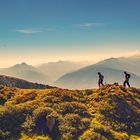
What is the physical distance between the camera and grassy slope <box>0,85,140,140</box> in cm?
4922

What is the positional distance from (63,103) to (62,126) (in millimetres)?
7142

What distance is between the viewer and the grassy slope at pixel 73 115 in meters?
49.2

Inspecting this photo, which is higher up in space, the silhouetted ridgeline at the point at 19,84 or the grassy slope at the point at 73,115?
the silhouetted ridgeline at the point at 19,84

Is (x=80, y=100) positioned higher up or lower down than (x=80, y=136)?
higher up

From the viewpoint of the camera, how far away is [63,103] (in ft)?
185

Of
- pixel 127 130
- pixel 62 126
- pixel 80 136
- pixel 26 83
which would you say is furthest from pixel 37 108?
pixel 26 83

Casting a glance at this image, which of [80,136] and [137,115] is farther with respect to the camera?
[137,115]

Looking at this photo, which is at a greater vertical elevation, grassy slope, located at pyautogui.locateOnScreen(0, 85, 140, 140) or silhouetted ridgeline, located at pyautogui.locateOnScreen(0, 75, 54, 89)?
silhouetted ridgeline, located at pyautogui.locateOnScreen(0, 75, 54, 89)

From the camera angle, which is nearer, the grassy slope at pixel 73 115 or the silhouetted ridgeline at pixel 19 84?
the grassy slope at pixel 73 115

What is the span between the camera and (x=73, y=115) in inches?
2071

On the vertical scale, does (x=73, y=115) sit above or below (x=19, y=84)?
below

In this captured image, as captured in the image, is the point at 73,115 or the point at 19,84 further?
the point at 19,84

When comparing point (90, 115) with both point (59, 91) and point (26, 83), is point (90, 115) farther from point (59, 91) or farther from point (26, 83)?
point (26, 83)

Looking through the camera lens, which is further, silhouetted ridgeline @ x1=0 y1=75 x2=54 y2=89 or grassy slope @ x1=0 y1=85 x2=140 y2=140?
silhouetted ridgeline @ x1=0 y1=75 x2=54 y2=89
